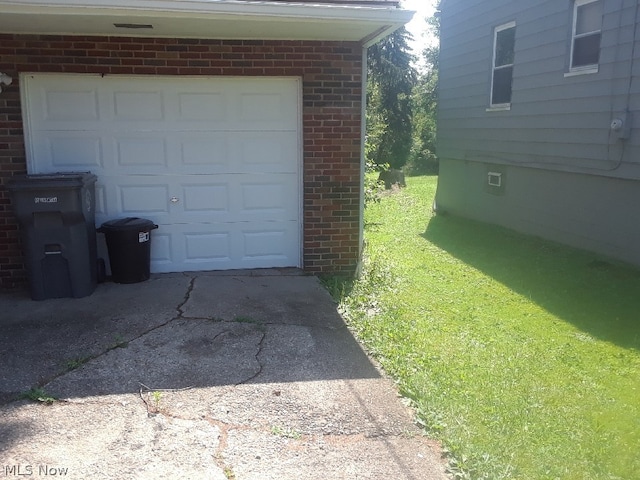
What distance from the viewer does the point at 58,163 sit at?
21.7 ft

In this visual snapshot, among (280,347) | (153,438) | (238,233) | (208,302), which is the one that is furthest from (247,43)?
(153,438)

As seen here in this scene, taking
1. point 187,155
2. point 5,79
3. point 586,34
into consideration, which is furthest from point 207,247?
point 586,34

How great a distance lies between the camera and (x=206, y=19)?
557 centimetres

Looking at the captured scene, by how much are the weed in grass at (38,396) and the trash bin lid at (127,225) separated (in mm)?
2620

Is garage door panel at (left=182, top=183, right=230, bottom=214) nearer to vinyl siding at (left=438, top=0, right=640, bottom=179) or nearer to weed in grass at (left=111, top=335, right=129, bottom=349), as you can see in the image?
weed in grass at (left=111, top=335, right=129, bottom=349)

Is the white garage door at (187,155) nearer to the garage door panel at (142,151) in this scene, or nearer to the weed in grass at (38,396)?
the garage door panel at (142,151)

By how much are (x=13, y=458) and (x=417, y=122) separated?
1247 inches

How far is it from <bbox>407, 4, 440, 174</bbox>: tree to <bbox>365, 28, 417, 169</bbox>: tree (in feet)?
5.17

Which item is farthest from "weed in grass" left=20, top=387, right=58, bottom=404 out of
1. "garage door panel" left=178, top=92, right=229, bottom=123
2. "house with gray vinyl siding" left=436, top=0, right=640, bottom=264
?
"house with gray vinyl siding" left=436, top=0, right=640, bottom=264

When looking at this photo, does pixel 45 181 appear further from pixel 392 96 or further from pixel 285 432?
pixel 392 96

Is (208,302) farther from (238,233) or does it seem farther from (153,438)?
(153,438)

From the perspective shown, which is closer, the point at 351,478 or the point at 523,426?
the point at 351,478

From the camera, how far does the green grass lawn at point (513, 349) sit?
3518 millimetres

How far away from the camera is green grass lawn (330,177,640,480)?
352 centimetres
